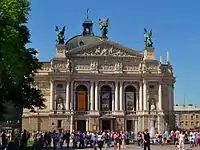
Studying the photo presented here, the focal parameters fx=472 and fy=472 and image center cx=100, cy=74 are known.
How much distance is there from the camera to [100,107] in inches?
3634

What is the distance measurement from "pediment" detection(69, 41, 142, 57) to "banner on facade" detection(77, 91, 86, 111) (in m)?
7.69

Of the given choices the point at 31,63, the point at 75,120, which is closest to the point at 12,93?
the point at 31,63

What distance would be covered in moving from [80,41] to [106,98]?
17.6m

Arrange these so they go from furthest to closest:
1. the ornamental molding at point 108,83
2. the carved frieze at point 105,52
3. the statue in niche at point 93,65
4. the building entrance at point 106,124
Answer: the carved frieze at point 105,52, the ornamental molding at point 108,83, the building entrance at point 106,124, the statue in niche at point 93,65

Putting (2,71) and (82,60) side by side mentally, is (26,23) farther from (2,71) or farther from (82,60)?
(82,60)

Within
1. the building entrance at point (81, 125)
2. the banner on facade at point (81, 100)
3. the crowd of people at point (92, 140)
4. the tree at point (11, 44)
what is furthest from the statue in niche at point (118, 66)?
the tree at point (11, 44)

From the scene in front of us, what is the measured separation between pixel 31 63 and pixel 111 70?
46.9 metres

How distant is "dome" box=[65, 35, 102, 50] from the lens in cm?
10338

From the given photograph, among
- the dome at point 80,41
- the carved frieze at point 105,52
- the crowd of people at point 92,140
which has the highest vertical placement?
the dome at point 80,41

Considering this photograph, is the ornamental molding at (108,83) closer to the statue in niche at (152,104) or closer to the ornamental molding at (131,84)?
the ornamental molding at (131,84)

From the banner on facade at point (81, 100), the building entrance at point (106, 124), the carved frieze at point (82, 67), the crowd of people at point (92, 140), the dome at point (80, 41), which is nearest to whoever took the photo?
the crowd of people at point (92, 140)

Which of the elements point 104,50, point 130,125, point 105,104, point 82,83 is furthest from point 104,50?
point 130,125

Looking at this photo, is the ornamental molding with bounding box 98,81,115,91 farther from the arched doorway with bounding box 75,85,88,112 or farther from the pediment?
the pediment

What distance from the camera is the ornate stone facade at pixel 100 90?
90625mm
